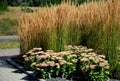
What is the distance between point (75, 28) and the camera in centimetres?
1064

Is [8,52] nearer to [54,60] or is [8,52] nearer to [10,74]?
[10,74]

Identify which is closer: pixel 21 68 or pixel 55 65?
pixel 55 65

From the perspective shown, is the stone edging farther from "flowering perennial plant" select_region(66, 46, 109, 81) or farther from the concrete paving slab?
"flowering perennial plant" select_region(66, 46, 109, 81)

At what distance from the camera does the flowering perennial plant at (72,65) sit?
8.38 meters

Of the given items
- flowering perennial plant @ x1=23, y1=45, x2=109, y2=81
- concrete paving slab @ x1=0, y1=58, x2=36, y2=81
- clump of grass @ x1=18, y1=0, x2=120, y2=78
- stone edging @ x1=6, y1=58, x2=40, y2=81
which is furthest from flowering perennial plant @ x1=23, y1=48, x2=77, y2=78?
clump of grass @ x1=18, y1=0, x2=120, y2=78

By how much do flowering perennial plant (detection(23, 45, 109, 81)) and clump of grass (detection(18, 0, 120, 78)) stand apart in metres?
0.45

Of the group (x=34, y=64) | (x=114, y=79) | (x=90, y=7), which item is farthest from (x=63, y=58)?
(x=90, y=7)

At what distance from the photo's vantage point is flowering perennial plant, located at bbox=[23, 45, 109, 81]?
8.38m

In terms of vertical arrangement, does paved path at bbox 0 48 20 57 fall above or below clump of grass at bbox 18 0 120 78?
below

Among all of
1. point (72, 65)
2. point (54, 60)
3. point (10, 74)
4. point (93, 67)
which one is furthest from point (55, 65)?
point (10, 74)

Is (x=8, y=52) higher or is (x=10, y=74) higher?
(x=10, y=74)

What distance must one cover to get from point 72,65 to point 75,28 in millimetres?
1934

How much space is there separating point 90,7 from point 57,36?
4.21 ft

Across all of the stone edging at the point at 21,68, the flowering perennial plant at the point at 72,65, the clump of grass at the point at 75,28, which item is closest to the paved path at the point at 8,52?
the stone edging at the point at 21,68
